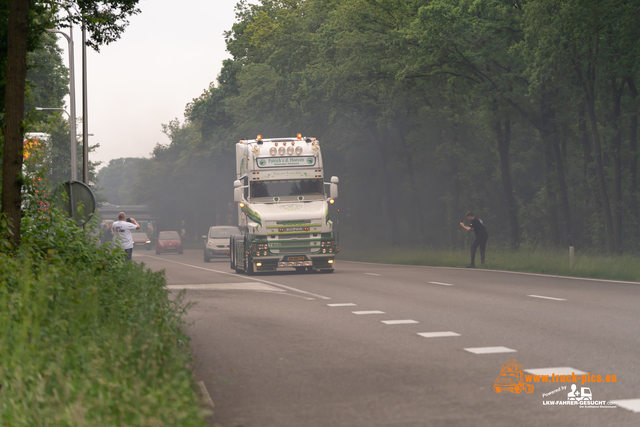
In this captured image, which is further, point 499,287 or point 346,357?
point 499,287

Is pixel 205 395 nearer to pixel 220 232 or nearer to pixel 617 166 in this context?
pixel 617 166

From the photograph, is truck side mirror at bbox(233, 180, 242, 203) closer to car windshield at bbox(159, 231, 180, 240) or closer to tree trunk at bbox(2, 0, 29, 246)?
tree trunk at bbox(2, 0, 29, 246)

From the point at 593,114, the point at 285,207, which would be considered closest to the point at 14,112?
the point at 285,207

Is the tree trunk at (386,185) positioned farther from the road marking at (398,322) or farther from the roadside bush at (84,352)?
the roadside bush at (84,352)

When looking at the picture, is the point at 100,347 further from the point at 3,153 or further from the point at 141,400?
the point at 3,153

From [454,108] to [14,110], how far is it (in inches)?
1245

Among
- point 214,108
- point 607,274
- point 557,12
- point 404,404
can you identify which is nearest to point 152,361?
point 404,404

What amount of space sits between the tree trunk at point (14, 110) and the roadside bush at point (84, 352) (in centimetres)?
67

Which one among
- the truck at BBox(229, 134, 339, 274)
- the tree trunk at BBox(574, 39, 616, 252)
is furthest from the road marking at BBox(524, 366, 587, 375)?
the tree trunk at BBox(574, 39, 616, 252)

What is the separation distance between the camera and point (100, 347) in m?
6.58

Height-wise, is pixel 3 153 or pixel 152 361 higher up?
pixel 3 153

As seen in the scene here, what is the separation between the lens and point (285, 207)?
2469cm

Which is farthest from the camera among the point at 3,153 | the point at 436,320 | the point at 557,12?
the point at 557,12

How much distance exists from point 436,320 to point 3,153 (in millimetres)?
6419
